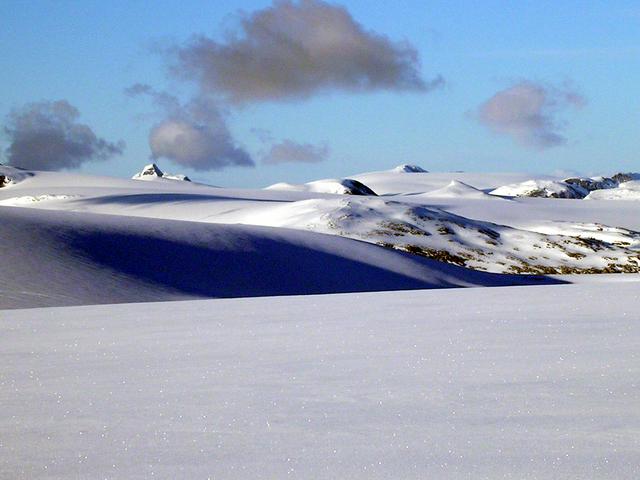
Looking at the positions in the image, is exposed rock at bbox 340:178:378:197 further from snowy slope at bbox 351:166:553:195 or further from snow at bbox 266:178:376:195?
snowy slope at bbox 351:166:553:195

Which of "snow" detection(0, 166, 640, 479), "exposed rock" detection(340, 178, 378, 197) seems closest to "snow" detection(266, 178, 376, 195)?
"exposed rock" detection(340, 178, 378, 197)

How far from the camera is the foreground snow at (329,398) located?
3205mm

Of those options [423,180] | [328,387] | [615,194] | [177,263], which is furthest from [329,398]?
[423,180]

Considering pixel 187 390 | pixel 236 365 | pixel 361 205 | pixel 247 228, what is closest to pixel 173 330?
pixel 236 365

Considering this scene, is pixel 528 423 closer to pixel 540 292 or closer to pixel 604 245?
pixel 540 292

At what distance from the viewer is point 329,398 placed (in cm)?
411

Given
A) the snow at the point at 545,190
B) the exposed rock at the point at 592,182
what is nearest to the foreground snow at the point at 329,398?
the snow at the point at 545,190

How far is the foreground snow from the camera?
10.5ft

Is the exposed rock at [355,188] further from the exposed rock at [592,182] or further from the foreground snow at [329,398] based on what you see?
the foreground snow at [329,398]

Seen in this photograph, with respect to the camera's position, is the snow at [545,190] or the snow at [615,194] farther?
the snow at [545,190]

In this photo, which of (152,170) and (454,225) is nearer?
(454,225)

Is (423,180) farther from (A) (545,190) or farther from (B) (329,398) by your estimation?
(B) (329,398)

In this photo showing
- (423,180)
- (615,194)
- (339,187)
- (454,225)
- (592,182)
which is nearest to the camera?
(454,225)

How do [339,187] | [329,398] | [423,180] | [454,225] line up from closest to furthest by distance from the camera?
[329,398], [454,225], [339,187], [423,180]
